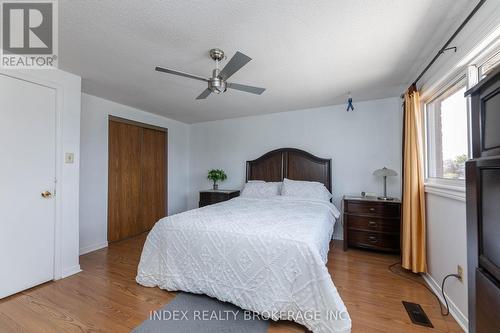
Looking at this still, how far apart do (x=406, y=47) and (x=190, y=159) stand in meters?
4.26

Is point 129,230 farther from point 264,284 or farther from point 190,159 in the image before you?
point 264,284

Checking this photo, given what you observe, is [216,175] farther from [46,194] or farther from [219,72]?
[219,72]

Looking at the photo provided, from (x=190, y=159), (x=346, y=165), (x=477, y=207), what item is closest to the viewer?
(x=477, y=207)

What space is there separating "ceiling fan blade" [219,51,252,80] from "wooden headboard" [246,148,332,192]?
2.31 meters

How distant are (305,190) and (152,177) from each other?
2.90 meters

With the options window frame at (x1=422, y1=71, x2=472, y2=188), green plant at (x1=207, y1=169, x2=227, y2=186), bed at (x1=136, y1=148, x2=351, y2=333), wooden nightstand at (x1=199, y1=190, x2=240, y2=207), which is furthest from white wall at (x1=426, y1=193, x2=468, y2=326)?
green plant at (x1=207, y1=169, x2=227, y2=186)

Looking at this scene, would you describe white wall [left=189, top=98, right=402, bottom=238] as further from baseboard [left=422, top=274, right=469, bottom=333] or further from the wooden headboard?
baseboard [left=422, top=274, right=469, bottom=333]

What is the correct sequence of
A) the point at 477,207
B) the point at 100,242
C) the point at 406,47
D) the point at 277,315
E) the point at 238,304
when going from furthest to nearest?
1. the point at 100,242
2. the point at 406,47
3. the point at 238,304
4. the point at 277,315
5. the point at 477,207

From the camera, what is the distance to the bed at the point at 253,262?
1.55m

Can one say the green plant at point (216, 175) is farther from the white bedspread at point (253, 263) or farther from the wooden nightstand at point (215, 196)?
the white bedspread at point (253, 263)

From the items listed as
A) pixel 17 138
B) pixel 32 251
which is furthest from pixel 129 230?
pixel 17 138

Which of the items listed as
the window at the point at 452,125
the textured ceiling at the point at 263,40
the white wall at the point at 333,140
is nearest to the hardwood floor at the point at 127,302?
the window at the point at 452,125

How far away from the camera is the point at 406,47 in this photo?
6.41 feet

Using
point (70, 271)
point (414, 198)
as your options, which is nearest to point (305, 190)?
point (414, 198)
